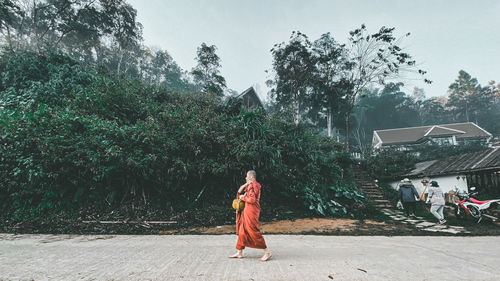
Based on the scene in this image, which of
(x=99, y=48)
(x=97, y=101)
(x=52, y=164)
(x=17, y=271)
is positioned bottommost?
(x=17, y=271)

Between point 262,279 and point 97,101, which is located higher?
point 97,101

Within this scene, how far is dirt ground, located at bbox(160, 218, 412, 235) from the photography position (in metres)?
5.25

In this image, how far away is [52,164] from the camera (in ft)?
18.4

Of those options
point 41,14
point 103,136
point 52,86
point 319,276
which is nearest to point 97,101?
point 103,136

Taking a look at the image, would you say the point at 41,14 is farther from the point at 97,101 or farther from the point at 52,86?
the point at 97,101

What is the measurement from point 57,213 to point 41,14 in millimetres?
24861

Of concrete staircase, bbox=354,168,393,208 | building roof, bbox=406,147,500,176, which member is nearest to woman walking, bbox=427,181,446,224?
concrete staircase, bbox=354,168,393,208

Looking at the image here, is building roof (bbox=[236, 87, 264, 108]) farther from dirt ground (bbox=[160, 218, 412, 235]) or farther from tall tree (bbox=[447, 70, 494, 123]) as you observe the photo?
tall tree (bbox=[447, 70, 494, 123])

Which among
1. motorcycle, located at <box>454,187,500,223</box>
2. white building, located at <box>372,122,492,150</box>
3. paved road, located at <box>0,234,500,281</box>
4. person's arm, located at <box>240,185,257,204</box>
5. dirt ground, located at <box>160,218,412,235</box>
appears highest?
white building, located at <box>372,122,492,150</box>

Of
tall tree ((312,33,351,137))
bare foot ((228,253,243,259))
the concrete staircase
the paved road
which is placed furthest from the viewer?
tall tree ((312,33,351,137))

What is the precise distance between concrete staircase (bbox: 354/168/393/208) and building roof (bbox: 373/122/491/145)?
16915mm

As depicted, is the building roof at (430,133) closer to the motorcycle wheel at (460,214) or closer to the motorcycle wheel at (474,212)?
the motorcycle wheel at (460,214)

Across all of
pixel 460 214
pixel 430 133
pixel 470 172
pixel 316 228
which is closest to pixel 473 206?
pixel 460 214

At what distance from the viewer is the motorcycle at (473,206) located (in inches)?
252
